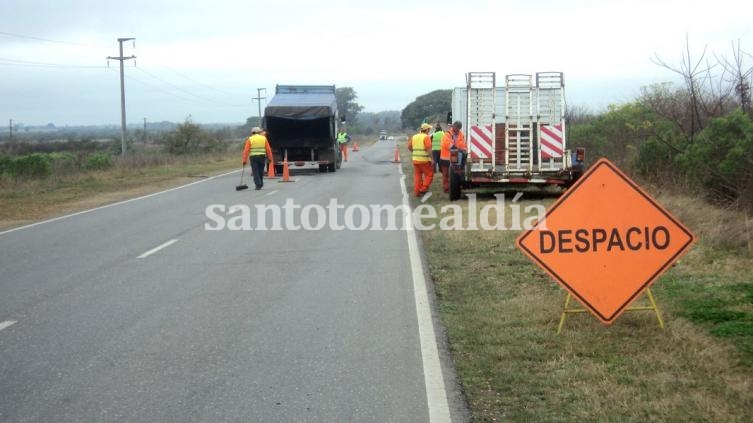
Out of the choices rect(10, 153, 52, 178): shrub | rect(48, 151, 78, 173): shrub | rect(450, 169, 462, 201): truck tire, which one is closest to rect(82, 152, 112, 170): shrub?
rect(48, 151, 78, 173): shrub

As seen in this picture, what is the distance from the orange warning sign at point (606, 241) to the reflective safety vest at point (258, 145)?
696 inches

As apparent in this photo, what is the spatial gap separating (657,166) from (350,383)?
44.2 ft

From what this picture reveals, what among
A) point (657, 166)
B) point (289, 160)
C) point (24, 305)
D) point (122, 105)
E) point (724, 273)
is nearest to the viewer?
point (24, 305)

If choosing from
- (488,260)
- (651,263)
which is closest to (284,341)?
(651,263)

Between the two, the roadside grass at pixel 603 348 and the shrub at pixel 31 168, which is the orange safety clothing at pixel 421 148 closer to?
the roadside grass at pixel 603 348

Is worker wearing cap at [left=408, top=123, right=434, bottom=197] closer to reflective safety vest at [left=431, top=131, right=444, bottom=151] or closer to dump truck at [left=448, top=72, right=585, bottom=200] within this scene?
dump truck at [left=448, top=72, right=585, bottom=200]

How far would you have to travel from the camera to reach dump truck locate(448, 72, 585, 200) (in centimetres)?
1859

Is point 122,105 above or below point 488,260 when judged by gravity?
above

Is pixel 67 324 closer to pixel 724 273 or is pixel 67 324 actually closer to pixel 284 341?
pixel 284 341

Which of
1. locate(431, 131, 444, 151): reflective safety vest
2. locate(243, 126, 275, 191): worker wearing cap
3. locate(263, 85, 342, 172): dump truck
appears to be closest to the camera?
locate(243, 126, 275, 191): worker wearing cap

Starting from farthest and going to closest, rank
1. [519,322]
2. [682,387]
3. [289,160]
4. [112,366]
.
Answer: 1. [289,160]
2. [519,322]
3. [112,366]
4. [682,387]

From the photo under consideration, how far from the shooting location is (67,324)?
7.76 m

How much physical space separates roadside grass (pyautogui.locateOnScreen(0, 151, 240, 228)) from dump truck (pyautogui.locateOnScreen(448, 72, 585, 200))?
9.37 m

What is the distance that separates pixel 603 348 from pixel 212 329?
334 cm
